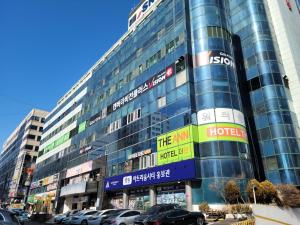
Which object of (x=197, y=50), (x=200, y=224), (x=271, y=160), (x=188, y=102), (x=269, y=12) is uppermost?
(x=269, y=12)

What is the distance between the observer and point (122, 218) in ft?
76.6

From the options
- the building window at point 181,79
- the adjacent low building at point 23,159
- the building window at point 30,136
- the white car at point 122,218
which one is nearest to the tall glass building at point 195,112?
the building window at point 181,79

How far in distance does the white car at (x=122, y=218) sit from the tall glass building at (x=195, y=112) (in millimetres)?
8494

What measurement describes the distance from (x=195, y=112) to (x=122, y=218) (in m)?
15.9

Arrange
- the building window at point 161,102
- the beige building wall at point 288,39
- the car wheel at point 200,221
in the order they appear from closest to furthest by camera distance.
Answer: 1. the car wheel at point 200,221
2. the building window at point 161,102
3. the beige building wall at point 288,39

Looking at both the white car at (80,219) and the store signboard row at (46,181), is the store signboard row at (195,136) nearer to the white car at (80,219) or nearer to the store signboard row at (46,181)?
the white car at (80,219)

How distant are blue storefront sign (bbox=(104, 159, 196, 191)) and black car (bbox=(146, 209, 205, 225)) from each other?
10.3 meters

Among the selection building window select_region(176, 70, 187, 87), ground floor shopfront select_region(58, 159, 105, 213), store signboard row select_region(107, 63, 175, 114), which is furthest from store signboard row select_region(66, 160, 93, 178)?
building window select_region(176, 70, 187, 87)

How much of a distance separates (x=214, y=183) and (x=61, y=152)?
164 ft

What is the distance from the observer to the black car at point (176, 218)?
59.2 feet

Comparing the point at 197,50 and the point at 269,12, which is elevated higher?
the point at 269,12

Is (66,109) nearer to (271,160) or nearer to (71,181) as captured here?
(71,181)

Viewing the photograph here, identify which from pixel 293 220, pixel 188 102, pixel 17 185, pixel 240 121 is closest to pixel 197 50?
pixel 188 102

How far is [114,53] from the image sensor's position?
5981 centimetres
